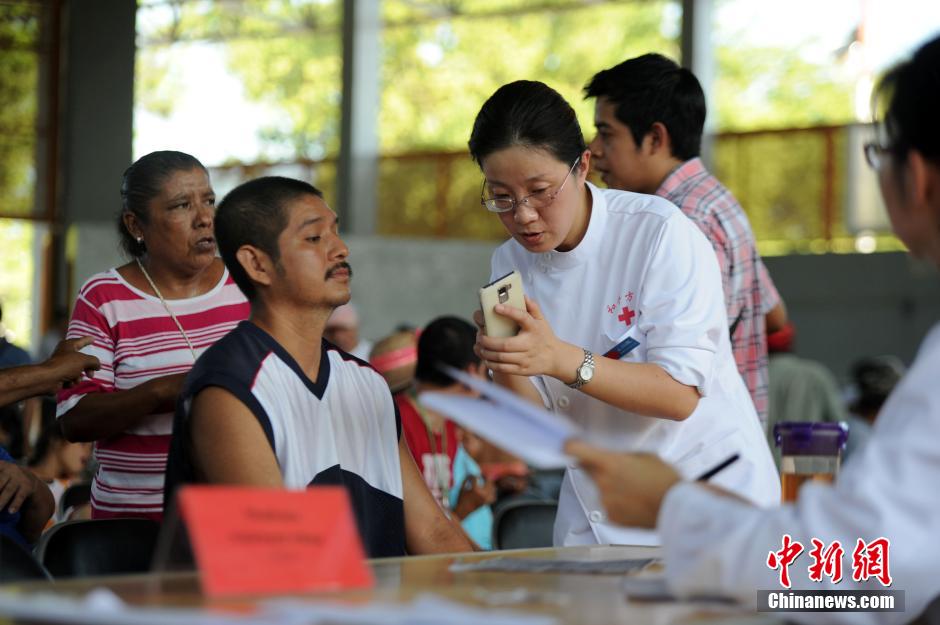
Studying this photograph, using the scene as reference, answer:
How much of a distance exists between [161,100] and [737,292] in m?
11.8

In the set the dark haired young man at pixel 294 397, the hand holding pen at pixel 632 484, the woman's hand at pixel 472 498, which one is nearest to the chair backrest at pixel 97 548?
the dark haired young man at pixel 294 397

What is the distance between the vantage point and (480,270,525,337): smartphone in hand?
236cm

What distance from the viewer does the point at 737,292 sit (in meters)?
3.38

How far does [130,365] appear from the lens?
307 cm

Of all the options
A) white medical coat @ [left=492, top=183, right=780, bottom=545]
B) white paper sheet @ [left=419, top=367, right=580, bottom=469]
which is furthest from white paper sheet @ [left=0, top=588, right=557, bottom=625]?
white medical coat @ [left=492, top=183, right=780, bottom=545]

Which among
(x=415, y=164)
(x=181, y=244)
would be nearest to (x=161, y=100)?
(x=415, y=164)

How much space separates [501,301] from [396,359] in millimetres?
2801

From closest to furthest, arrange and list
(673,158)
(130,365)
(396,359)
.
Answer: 1. (130,365)
2. (673,158)
3. (396,359)

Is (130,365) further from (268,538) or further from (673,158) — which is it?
(268,538)

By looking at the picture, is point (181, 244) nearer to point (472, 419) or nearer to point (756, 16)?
point (472, 419)

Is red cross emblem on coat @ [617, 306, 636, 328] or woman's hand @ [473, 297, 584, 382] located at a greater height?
red cross emblem on coat @ [617, 306, 636, 328]

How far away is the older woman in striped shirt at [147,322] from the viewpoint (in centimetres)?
302

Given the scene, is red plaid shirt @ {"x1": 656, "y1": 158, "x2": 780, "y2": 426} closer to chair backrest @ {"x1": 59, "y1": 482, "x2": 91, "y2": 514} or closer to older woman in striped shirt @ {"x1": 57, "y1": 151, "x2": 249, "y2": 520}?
older woman in striped shirt @ {"x1": 57, "y1": 151, "x2": 249, "y2": 520}

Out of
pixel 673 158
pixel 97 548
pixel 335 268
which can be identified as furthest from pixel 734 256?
pixel 97 548
